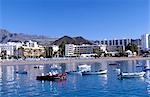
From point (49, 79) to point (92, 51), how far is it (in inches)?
3056

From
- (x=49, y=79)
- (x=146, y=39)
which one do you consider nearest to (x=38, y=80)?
(x=49, y=79)

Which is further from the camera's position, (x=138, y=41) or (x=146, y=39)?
(x=138, y=41)

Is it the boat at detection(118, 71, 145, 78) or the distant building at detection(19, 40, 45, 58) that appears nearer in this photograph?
the boat at detection(118, 71, 145, 78)

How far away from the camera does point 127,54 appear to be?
81938mm

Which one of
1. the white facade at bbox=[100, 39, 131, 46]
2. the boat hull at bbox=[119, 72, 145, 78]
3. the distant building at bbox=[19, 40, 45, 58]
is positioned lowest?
the boat hull at bbox=[119, 72, 145, 78]

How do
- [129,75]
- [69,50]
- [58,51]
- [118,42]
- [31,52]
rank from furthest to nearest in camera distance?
[118,42] → [69,50] → [31,52] → [58,51] → [129,75]

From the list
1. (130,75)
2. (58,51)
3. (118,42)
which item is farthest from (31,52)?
(130,75)

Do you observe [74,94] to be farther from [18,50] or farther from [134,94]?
[18,50]

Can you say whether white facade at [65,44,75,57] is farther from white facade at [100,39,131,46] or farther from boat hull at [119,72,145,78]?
boat hull at [119,72,145,78]

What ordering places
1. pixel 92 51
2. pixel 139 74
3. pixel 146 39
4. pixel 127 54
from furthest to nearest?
1. pixel 146 39
2. pixel 92 51
3. pixel 127 54
4. pixel 139 74

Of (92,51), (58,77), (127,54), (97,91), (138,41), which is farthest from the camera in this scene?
(138,41)

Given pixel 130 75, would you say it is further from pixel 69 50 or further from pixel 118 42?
pixel 118 42

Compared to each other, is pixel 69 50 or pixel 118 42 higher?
pixel 118 42

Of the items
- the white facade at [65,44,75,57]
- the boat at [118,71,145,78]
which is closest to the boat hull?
the boat at [118,71,145,78]
